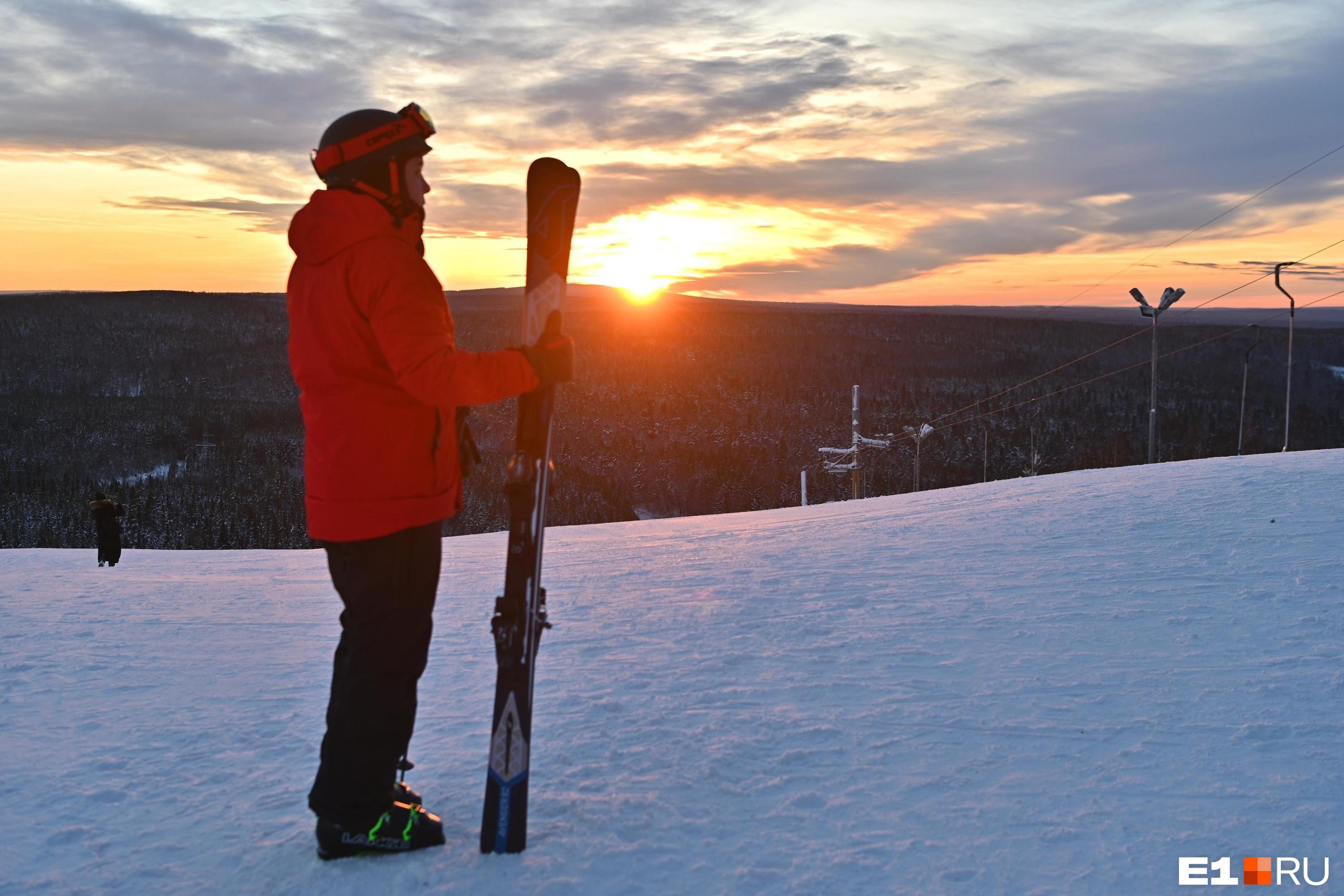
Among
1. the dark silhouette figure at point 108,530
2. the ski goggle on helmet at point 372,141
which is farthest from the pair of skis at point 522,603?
the dark silhouette figure at point 108,530

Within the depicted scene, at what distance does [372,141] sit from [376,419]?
2.48ft

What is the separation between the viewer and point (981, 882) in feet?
7.66

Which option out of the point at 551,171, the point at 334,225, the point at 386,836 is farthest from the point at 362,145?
the point at 386,836

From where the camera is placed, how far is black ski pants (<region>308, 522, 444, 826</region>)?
→ 2418 mm

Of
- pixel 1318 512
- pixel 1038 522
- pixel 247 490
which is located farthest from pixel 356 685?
pixel 247 490

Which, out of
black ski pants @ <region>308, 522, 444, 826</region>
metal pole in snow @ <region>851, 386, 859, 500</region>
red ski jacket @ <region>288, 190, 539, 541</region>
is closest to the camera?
red ski jacket @ <region>288, 190, 539, 541</region>

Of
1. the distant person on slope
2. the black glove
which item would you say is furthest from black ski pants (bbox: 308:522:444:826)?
the black glove

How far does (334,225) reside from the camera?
91.3 inches

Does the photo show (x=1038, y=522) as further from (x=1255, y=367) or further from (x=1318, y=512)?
(x=1255, y=367)

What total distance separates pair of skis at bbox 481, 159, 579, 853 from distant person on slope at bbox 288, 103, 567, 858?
0.55 ft

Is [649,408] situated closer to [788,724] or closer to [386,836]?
[788,724]

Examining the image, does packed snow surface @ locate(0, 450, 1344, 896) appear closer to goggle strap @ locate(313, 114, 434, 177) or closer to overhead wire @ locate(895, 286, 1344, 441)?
goggle strap @ locate(313, 114, 434, 177)

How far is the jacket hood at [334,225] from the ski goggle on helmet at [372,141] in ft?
0.38

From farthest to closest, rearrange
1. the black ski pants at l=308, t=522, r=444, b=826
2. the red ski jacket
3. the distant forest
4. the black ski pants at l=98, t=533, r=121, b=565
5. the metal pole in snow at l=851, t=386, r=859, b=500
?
the distant forest < the metal pole in snow at l=851, t=386, r=859, b=500 < the black ski pants at l=98, t=533, r=121, b=565 < the black ski pants at l=308, t=522, r=444, b=826 < the red ski jacket
